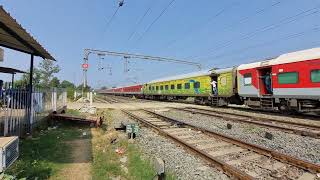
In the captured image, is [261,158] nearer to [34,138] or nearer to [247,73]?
[34,138]

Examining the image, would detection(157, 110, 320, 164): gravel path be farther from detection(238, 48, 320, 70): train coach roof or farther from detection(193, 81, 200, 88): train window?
detection(193, 81, 200, 88): train window

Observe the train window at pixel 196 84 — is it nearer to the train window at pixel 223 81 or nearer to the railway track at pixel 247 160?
the train window at pixel 223 81

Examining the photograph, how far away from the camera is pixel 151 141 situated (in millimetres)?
9680

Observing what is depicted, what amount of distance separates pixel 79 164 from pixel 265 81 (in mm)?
13368

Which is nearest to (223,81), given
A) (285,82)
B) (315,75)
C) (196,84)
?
(196,84)

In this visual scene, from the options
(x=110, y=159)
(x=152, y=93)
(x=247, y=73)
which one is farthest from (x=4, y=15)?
(x=152, y=93)

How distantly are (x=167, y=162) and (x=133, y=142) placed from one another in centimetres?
271

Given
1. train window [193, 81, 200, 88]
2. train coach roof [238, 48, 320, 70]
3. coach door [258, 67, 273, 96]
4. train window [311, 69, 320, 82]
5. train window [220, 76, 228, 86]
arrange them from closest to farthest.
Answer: train window [311, 69, 320, 82], train coach roof [238, 48, 320, 70], coach door [258, 67, 273, 96], train window [220, 76, 228, 86], train window [193, 81, 200, 88]

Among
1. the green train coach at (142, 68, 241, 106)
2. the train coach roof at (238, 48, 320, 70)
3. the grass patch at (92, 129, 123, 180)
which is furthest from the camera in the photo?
the green train coach at (142, 68, 241, 106)

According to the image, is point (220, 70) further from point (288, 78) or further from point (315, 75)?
point (315, 75)

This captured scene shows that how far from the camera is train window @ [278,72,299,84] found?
14.8m

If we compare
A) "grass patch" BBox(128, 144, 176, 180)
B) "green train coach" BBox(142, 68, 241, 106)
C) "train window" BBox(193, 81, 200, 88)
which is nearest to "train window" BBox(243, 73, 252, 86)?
"green train coach" BBox(142, 68, 241, 106)

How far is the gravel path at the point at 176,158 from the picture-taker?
612cm

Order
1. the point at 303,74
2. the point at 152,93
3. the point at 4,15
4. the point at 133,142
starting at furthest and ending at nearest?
the point at 152,93, the point at 303,74, the point at 133,142, the point at 4,15
